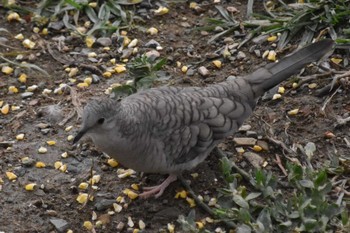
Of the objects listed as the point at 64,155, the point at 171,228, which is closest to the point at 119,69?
the point at 64,155

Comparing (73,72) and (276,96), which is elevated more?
(276,96)

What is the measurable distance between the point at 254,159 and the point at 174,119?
68 cm

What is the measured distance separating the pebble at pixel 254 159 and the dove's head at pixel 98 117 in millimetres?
1091

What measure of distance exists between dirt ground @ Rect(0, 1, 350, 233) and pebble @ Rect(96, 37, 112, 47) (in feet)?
0.17

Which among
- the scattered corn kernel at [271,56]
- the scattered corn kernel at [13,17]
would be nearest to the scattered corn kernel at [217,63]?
the scattered corn kernel at [271,56]

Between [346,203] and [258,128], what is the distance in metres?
0.93

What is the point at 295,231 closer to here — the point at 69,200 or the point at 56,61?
the point at 69,200

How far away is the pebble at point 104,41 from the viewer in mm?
6301

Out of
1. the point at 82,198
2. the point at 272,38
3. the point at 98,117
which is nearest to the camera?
the point at 98,117

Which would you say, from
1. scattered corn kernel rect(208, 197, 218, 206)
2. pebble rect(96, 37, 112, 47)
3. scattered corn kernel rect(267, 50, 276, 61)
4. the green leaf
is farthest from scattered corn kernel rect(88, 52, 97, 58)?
the green leaf

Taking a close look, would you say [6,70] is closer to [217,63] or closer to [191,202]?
[217,63]

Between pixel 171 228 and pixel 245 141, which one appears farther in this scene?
pixel 245 141

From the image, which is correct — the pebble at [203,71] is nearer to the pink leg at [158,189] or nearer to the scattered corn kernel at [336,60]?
the scattered corn kernel at [336,60]

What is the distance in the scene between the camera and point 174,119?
485 centimetres
